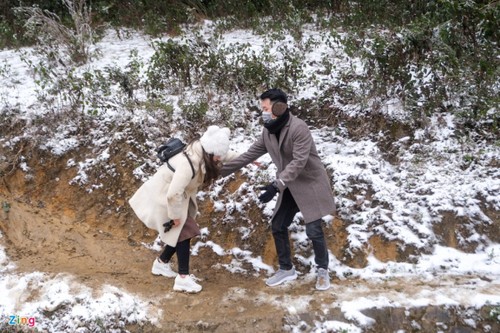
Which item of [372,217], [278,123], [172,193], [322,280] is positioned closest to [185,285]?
[172,193]

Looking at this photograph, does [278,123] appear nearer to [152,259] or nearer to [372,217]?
[372,217]

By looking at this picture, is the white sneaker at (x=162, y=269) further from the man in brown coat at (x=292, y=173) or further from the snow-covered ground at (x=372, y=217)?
the man in brown coat at (x=292, y=173)

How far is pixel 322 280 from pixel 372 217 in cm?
98

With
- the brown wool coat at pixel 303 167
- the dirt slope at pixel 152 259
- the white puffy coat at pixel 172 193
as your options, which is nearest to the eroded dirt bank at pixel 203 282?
the dirt slope at pixel 152 259

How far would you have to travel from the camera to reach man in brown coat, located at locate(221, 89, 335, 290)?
3869mm

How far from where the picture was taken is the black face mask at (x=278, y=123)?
154 inches

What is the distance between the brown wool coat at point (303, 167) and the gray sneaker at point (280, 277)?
769 mm

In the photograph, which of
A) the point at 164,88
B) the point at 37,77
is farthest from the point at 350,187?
the point at 37,77

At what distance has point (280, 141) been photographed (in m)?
4.00

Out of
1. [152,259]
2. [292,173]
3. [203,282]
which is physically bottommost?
[203,282]

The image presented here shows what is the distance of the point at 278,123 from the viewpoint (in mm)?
3928

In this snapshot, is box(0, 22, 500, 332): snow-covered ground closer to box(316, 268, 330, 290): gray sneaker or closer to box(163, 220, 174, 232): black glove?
box(316, 268, 330, 290): gray sneaker

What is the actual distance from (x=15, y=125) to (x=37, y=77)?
1278mm

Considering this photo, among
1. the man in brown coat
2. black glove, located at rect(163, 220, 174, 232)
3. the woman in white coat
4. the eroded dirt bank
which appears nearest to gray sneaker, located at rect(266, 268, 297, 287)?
the eroded dirt bank
